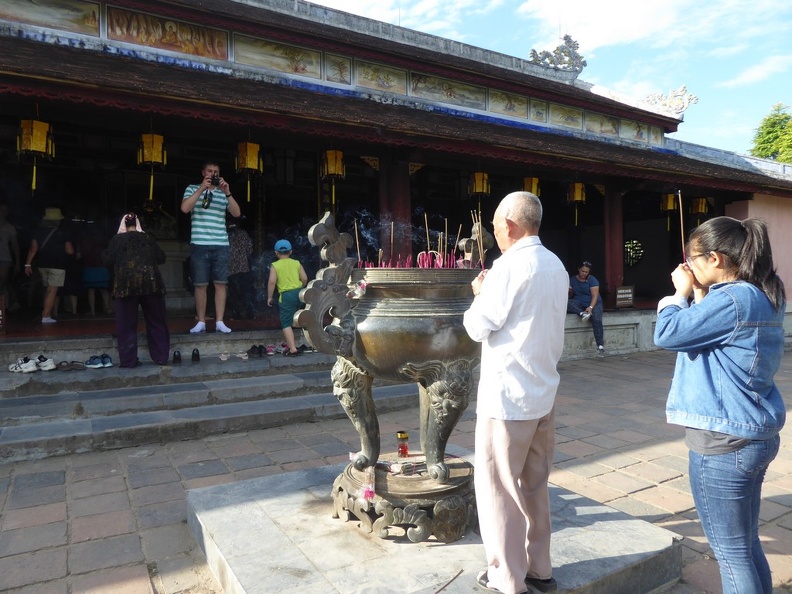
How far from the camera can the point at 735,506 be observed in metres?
1.90

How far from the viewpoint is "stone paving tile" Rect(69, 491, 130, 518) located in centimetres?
336

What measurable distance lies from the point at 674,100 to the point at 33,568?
16.5 m

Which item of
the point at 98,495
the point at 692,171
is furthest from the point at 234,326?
the point at 692,171

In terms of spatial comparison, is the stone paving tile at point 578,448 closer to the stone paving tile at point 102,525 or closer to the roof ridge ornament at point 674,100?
the stone paving tile at point 102,525

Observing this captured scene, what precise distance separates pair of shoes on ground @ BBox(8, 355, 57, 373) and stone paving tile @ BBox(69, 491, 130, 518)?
8.34ft

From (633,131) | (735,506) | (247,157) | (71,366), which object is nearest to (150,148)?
(247,157)

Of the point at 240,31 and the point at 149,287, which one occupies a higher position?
the point at 240,31

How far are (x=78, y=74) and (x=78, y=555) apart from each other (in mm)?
5020

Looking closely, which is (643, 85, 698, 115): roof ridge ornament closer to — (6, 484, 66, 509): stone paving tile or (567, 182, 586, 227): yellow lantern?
(567, 182, 586, 227): yellow lantern

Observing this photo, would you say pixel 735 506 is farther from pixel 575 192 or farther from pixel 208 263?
pixel 575 192

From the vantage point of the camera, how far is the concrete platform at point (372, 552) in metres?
2.25

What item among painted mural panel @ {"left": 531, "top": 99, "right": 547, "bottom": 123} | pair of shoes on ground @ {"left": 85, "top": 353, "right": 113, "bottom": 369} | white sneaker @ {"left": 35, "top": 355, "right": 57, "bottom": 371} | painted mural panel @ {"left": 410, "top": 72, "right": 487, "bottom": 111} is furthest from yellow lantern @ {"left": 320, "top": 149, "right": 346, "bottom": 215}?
painted mural panel @ {"left": 531, "top": 99, "right": 547, "bottom": 123}

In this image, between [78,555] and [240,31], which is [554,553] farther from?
[240,31]

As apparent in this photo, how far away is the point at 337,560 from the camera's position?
95.7 inches
